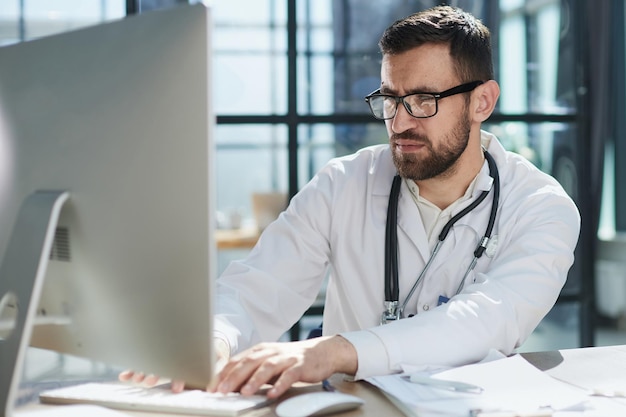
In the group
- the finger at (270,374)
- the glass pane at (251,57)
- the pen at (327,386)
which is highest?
the glass pane at (251,57)

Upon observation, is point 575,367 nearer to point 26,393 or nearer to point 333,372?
point 333,372

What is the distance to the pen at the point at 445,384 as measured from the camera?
46.5 inches

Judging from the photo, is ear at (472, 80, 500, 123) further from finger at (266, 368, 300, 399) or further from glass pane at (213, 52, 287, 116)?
glass pane at (213, 52, 287, 116)

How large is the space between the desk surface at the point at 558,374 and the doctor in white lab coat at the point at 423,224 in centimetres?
11

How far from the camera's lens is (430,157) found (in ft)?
6.11

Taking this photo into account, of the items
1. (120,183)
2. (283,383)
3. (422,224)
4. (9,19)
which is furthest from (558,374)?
(9,19)

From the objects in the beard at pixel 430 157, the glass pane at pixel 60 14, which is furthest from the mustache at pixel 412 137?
the glass pane at pixel 60 14

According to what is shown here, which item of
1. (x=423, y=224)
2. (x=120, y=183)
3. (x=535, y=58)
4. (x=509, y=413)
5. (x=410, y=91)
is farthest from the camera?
(x=535, y=58)

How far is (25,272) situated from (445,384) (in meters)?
0.66

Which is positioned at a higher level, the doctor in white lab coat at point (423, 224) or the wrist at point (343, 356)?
the doctor in white lab coat at point (423, 224)

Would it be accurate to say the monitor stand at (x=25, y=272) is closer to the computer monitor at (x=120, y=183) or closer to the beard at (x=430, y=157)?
the computer monitor at (x=120, y=183)

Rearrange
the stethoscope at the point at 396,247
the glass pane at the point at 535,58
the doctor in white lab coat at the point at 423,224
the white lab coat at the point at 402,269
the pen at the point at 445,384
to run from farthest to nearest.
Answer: the glass pane at the point at 535,58
the stethoscope at the point at 396,247
the doctor in white lab coat at the point at 423,224
the white lab coat at the point at 402,269
the pen at the point at 445,384

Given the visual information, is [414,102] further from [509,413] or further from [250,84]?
[250,84]

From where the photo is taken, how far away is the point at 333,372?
4.25 ft
